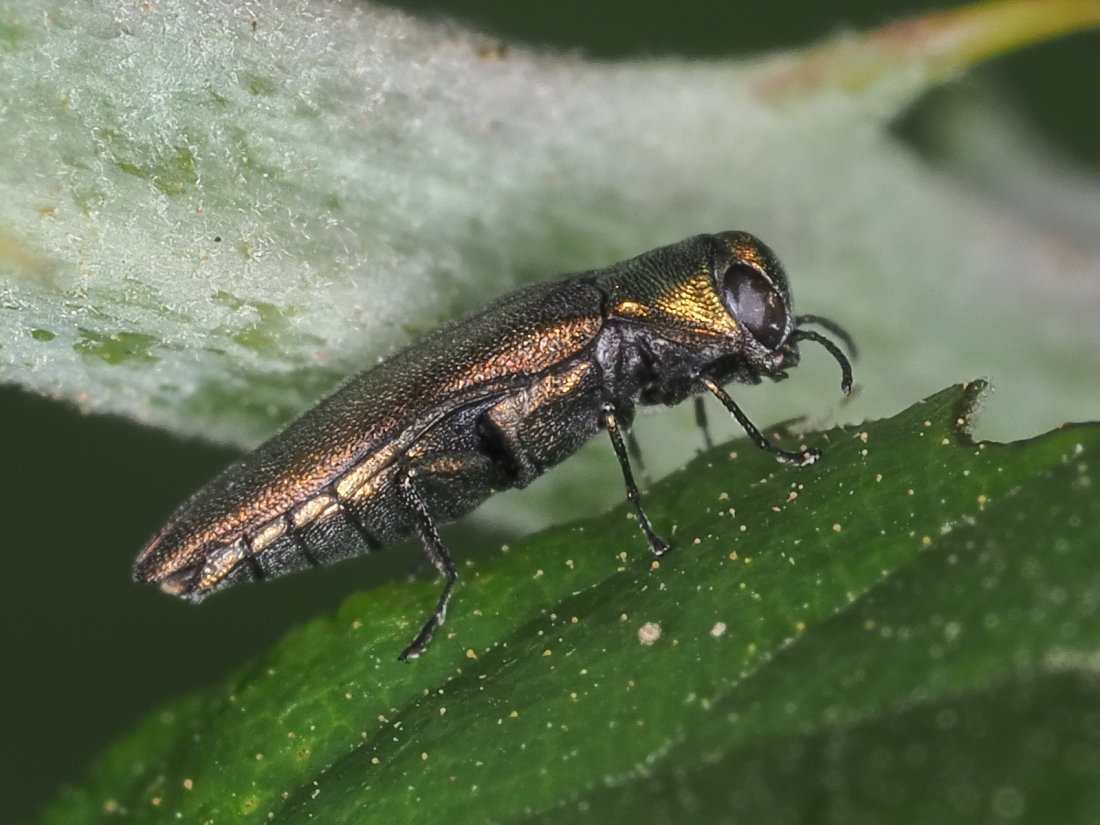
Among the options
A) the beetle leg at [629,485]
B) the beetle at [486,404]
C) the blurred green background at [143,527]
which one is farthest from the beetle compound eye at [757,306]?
the blurred green background at [143,527]

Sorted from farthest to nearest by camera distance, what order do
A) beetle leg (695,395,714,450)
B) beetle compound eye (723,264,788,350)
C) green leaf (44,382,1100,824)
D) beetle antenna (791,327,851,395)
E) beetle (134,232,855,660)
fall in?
beetle leg (695,395,714,450), beetle antenna (791,327,851,395), beetle compound eye (723,264,788,350), beetle (134,232,855,660), green leaf (44,382,1100,824)

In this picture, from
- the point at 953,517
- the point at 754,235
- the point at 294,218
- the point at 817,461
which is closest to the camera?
the point at 953,517

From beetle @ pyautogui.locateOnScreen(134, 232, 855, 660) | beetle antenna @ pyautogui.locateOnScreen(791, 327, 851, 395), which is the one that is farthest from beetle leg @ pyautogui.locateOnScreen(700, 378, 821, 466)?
beetle antenna @ pyautogui.locateOnScreen(791, 327, 851, 395)

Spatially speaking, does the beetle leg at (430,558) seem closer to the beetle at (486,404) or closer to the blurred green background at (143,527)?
the beetle at (486,404)

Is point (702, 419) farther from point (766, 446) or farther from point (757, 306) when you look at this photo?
point (766, 446)

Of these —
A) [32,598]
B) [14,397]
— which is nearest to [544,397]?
[14,397]

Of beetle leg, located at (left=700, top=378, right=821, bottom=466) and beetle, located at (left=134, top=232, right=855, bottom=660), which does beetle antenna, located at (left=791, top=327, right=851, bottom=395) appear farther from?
beetle leg, located at (left=700, top=378, right=821, bottom=466)

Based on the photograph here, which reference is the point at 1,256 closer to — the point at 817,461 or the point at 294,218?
the point at 294,218
